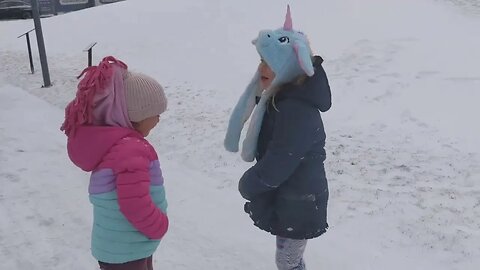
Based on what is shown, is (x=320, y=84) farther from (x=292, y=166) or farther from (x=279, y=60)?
(x=292, y=166)

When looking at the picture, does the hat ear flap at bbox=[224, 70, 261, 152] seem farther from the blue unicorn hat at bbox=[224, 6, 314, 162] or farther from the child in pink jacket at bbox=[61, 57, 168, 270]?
the child in pink jacket at bbox=[61, 57, 168, 270]

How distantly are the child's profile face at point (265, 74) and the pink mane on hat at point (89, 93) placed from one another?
2.41 feet

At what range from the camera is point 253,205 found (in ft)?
9.69

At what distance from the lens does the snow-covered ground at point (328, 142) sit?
14.1 ft

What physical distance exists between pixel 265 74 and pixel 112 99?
0.80 meters

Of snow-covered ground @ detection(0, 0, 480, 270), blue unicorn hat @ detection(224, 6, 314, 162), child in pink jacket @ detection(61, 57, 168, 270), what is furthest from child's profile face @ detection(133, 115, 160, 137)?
snow-covered ground @ detection(0, 0, 480, 270)

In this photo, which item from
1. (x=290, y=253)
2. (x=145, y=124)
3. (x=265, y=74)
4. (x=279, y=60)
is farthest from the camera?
(x=290, y=253)

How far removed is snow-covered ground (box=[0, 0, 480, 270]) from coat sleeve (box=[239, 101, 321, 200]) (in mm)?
1566

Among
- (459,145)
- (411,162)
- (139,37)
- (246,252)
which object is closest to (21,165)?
(246,252)

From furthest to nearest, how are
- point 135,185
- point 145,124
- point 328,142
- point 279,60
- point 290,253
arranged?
point 328,142
point 290,253
point 279,60
point 145,124
point 135,185

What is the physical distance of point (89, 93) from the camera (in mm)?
2375

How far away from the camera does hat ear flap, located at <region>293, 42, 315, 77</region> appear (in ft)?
8.36

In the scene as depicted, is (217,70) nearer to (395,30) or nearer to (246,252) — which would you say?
(395,30)

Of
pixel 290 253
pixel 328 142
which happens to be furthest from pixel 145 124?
pixel 328 142
